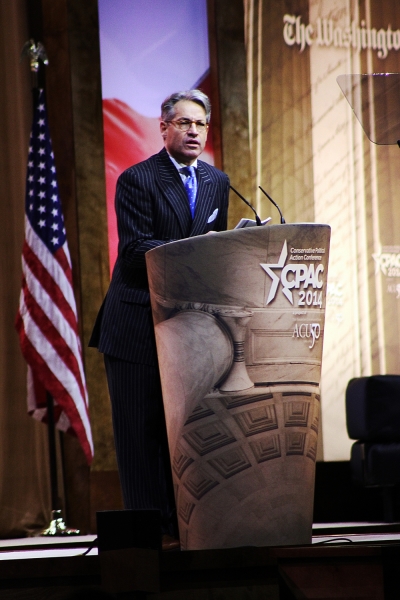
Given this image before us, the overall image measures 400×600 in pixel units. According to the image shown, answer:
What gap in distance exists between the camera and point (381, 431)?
156 inches

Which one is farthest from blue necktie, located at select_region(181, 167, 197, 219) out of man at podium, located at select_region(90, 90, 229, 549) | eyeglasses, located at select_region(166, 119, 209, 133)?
eyeglasses, located at select_region(166, 119, 209, 133)

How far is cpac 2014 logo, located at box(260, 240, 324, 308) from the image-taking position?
194cm

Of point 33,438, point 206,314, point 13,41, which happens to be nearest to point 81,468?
point 33,438

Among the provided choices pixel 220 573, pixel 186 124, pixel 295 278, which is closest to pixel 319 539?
pixel 220 573

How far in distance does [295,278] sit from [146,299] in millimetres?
535

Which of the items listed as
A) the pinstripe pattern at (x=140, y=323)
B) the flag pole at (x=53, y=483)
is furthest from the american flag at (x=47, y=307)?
the pinstripe pattern at (x=140, y=323)

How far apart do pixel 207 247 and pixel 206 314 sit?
0.50ft

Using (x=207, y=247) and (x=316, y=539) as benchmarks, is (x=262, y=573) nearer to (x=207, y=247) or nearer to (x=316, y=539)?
(x=316, y=539)

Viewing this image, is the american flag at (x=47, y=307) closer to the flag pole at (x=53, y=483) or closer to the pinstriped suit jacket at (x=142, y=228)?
the flag pole at (x=53, y=483)

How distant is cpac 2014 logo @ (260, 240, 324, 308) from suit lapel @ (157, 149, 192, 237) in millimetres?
461

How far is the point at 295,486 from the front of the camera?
198cm

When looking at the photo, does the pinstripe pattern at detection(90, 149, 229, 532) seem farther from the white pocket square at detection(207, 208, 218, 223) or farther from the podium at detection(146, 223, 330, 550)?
the podium at detection(146, 223, 330, 550)

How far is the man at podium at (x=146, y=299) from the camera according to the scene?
2.30 m

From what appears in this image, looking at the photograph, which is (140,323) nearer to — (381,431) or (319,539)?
(319,539)
